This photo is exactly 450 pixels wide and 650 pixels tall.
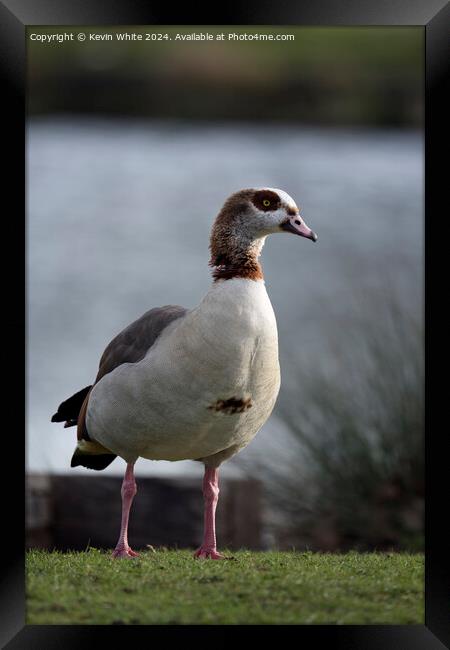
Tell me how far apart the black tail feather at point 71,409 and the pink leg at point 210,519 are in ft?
3.59

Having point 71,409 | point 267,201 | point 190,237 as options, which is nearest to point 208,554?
point 71,409

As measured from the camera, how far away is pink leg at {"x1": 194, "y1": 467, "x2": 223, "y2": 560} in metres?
5.42

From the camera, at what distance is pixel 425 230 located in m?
4.26

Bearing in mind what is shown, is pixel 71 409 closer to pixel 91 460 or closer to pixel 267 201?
pixel 91 460

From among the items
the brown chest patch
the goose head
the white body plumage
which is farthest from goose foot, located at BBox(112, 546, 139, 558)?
the goose head

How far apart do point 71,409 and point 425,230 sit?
2982 mm

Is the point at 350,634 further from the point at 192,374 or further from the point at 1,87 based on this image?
the point at 1,87

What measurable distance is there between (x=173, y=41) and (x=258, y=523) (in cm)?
421

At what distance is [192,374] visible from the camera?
502 centimetres

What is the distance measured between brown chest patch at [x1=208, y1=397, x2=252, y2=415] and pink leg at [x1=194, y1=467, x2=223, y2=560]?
73 centimetres

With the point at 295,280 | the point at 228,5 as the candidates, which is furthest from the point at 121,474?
the point at 295,280

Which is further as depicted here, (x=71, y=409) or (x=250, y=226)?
(x=71, y=409)

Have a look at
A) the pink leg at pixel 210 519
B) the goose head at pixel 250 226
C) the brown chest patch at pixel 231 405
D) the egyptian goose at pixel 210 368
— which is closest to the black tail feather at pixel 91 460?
the egyptian goose at pixel 210 368

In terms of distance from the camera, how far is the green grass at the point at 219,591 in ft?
13.6
